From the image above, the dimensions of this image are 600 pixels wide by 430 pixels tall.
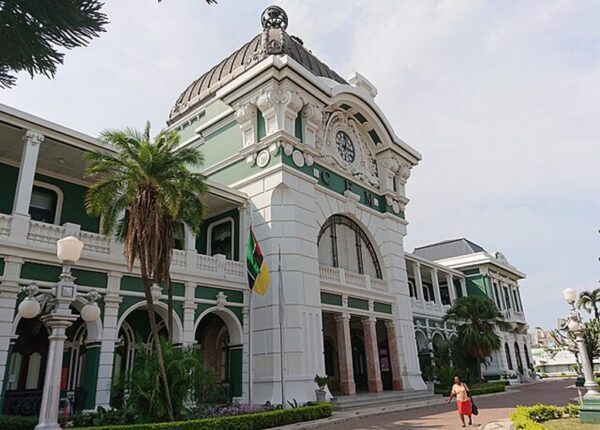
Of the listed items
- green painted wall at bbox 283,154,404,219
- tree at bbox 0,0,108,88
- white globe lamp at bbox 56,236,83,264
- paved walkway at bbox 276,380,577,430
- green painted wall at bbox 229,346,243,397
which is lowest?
paved walkway at bbox 276,380,577,430

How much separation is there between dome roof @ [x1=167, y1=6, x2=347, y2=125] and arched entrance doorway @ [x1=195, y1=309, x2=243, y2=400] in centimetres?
1369

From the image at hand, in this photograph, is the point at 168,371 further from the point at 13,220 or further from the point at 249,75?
the point at 249,75

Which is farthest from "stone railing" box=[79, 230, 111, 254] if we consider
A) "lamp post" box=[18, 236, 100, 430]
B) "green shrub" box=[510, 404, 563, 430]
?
"green shrub" box=[510, 404, 563, 430]

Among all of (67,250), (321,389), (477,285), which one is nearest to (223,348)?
(321,389)

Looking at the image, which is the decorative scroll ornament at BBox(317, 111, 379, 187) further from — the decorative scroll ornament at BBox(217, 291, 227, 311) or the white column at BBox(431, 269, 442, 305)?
the white column at BBox(431, 269, 442, 305)

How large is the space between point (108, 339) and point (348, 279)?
12.3m

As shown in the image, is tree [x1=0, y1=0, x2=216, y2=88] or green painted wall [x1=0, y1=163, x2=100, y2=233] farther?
green painted wall [x1=0, y1=163, x2=100, y2=233]

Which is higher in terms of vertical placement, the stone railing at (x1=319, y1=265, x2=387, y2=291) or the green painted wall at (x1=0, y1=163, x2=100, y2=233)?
the green painted wall at (x1=0, y1=163, x2=100, y2=233)

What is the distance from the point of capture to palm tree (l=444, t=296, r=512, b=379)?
2764 cm

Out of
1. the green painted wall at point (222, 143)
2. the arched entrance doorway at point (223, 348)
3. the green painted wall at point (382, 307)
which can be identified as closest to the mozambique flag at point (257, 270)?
the arched entrance doorway at point (223, 348)

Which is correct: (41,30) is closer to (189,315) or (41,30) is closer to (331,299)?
(189,315)

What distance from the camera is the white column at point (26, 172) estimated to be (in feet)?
44.6

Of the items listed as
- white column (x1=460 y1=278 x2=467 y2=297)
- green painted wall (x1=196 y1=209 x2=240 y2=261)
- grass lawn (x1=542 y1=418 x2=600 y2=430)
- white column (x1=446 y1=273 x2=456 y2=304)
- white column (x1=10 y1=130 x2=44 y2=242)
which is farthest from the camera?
white column (x1=460 y1=278 x2=467 y2=297)

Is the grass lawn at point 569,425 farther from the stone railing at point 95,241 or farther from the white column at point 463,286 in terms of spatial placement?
the white column at point 463,286
